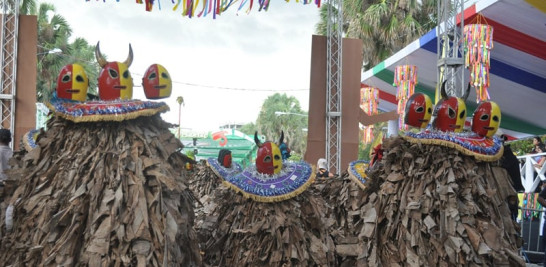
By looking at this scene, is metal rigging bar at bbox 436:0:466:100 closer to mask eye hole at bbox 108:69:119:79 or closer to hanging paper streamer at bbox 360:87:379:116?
mask eye hole at bbox 108:69:119:79

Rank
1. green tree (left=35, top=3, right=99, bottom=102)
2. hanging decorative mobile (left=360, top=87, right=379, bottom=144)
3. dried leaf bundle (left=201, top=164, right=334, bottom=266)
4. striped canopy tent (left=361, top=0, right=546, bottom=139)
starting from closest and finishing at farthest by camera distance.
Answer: dried leaf bundle (left=201, top=164, right=334, bottom=266)
striped canopy tent (left=361, top=0, right=546, bottom=139)
hanging decorative mobile (left=360, top=87, right=379, bottom=144)
green tree (left=35, top=3, right=99, bottom=102)

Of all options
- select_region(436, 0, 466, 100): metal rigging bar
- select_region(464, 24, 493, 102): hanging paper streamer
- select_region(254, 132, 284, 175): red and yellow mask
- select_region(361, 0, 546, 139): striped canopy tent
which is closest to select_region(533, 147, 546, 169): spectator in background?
select_region(436, 0, 466, 100): metal rigging bar

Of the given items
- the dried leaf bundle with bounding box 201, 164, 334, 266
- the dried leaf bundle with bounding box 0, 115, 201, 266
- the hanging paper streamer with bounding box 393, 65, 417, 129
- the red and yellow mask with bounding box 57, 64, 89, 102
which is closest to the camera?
the dried leaf bundle with bounding box 0, 115, 201, 266

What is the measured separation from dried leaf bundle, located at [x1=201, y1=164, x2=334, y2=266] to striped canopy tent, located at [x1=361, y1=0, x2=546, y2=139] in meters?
6.37

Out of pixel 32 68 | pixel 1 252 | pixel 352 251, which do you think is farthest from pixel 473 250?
pixel 32 68

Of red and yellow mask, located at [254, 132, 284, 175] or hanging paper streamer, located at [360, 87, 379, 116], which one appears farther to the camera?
hanging paper streamer, located at [360, 87, 379, 116]

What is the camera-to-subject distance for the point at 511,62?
1316 cm

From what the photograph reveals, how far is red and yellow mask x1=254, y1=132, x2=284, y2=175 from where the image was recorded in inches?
218

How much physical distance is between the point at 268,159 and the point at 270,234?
691mm

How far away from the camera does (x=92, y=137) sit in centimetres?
423

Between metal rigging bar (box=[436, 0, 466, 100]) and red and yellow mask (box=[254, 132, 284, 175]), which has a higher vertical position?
metal rigging bar (box=[436, 0, 466, 100])

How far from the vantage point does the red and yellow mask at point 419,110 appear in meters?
5.03

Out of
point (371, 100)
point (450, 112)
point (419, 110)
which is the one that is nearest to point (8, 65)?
point (419, 110)

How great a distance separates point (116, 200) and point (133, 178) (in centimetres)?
19
